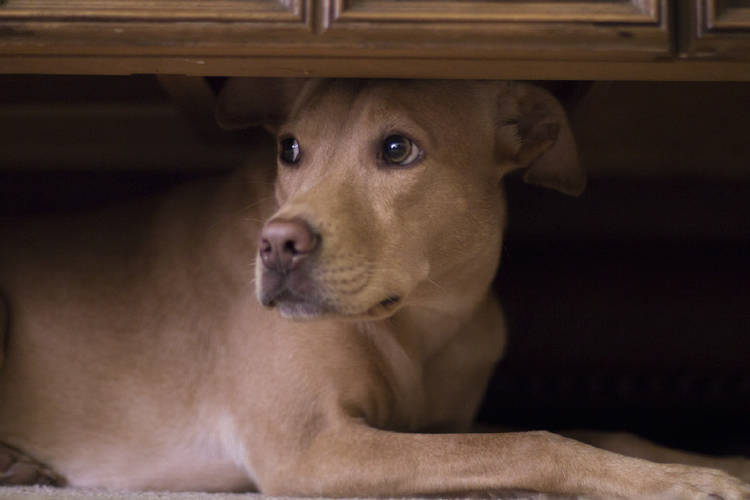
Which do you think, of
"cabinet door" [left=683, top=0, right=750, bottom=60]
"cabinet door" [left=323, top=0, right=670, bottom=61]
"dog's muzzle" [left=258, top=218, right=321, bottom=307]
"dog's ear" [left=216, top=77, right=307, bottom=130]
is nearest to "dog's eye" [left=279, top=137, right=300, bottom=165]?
"dog's ear" [left=216, top=77, right=307, bottom=130]

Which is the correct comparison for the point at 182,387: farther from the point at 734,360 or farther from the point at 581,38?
the point at 734,360

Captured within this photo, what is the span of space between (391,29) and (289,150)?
618 millimetres

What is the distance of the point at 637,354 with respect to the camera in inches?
130

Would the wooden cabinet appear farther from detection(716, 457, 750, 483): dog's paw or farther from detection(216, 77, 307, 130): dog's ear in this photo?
detection(716, 457, 750, 483): dog's paw

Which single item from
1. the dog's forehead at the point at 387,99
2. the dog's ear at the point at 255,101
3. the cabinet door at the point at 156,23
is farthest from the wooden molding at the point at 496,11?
the dog's ear at the point at 255,101

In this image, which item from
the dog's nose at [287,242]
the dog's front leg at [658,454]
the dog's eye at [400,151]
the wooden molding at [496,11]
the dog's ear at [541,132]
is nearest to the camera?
the wooden molding at [496,11]

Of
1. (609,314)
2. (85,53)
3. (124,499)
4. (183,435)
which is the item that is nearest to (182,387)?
(183,435)

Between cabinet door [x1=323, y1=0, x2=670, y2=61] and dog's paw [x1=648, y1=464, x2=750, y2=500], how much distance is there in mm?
796

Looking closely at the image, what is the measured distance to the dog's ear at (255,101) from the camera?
2375 mm

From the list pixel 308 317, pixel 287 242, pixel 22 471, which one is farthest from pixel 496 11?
pixel 22 471

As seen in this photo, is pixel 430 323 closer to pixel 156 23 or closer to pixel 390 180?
pixel 390 180

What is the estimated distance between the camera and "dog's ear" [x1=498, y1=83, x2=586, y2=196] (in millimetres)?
2289

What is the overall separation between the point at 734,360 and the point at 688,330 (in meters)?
0.19

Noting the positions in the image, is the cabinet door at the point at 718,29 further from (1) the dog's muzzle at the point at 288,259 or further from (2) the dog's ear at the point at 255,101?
(2) the dog's ear at the point at 255,101
